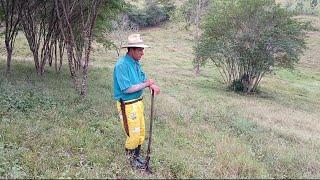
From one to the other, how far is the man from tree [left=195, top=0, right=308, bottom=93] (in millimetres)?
17932

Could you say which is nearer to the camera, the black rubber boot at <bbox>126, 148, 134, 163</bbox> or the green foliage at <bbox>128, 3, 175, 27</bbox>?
the black rubber boot at <bbox>126, 148, 134, 163</bbox>

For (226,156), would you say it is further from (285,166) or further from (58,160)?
(58,160)

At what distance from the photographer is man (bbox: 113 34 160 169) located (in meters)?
6.68

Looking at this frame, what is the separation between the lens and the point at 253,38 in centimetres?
2416

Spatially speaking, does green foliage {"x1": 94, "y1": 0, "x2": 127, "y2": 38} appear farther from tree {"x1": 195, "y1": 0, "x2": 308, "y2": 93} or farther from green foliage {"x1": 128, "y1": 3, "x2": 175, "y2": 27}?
green foliage {"x1": 128, "y1": 3, "x2": 175, "y2": 27}

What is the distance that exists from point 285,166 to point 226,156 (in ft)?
3.60

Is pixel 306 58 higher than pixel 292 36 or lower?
lower

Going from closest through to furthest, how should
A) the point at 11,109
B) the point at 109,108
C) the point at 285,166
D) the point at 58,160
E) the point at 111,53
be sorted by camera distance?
the point at 58,160 < the point at 285,166 < the point at 11,109 < the point at 109,108 < the point at 111,53

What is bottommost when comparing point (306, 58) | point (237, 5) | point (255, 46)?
point (306, 58)

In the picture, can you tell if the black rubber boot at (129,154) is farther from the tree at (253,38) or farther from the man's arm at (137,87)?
the tree at (253,38)

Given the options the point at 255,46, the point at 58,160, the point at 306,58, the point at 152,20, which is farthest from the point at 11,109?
the point at 152,20

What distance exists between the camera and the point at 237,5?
82.8 feet

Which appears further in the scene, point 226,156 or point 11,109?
point 11,109

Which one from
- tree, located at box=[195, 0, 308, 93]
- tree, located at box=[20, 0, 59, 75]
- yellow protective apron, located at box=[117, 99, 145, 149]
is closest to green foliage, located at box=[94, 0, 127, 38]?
tree, located at box=[20, 0, 59, 75]
